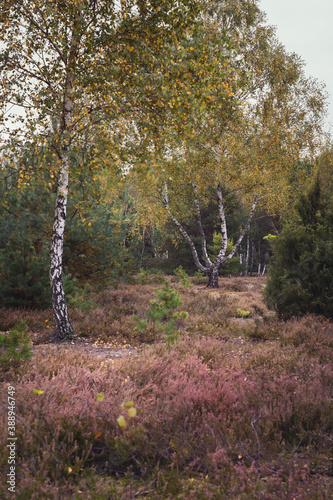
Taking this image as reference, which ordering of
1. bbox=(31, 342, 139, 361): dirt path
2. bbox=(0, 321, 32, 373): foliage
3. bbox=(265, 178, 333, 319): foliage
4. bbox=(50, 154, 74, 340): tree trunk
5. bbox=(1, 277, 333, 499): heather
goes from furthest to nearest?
1. bbox=(265, 178, 333, 319): foliage
2. bbox=(50, 154, 74, 340): tree trunk
3. bbox=(31, 342, 139, 361): dirt path
4. bbox=(0, 321, 32, 373): foliage
5. bbox=(1, 277, 333, 499): heather

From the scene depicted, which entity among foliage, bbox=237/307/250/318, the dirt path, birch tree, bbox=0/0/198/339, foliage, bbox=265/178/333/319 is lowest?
the dirt path

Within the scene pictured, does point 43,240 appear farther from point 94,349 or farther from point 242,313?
point 242,313

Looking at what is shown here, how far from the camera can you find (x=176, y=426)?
10.4 ft

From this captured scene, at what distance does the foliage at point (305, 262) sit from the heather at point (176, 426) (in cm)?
220

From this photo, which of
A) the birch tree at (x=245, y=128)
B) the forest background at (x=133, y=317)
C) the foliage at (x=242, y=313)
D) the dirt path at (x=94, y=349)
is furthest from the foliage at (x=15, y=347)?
the birch tree at (x=245, y=128)

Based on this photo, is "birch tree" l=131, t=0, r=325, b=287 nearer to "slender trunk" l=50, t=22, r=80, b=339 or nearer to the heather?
"slender trunk" l=50, t=22, r=80, b=339

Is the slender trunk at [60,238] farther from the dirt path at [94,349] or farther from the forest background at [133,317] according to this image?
the dirt path at [94,349]

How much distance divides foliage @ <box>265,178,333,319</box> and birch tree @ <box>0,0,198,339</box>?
4678mm

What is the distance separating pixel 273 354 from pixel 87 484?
3857mm

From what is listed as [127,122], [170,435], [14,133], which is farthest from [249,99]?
[170,435]

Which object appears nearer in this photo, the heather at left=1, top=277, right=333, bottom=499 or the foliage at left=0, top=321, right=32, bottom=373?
the heather at left=1, top=277, right=333, bottom=499

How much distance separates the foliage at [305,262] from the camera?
7500 millimetres

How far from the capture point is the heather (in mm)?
2383

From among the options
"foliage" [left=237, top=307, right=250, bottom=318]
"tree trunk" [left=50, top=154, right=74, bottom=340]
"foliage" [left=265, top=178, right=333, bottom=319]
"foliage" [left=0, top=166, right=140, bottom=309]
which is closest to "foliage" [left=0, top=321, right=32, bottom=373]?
"tree trunk" [left=50, top=154, right=74, bottom=340]
